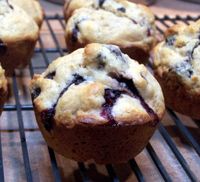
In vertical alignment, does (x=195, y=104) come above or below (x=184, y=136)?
above

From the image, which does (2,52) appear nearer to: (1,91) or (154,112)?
(1,91)

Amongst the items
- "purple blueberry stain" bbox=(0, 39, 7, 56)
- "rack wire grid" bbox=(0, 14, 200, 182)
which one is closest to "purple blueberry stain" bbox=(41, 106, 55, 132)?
"rack wire grid" bbox=(0, 14, 200, 182)

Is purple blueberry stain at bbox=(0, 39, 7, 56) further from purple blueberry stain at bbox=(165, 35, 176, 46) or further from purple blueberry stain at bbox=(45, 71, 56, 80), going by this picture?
purple blueberry stain at bbox=(165, 35, 176, 46)

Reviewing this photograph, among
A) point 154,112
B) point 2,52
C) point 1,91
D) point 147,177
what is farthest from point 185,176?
point 2,52

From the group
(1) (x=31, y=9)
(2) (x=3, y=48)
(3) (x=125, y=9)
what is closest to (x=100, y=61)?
(2) (x=3, y=48)

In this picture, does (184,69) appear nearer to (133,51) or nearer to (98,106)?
(133,51)

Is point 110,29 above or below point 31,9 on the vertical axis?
above
